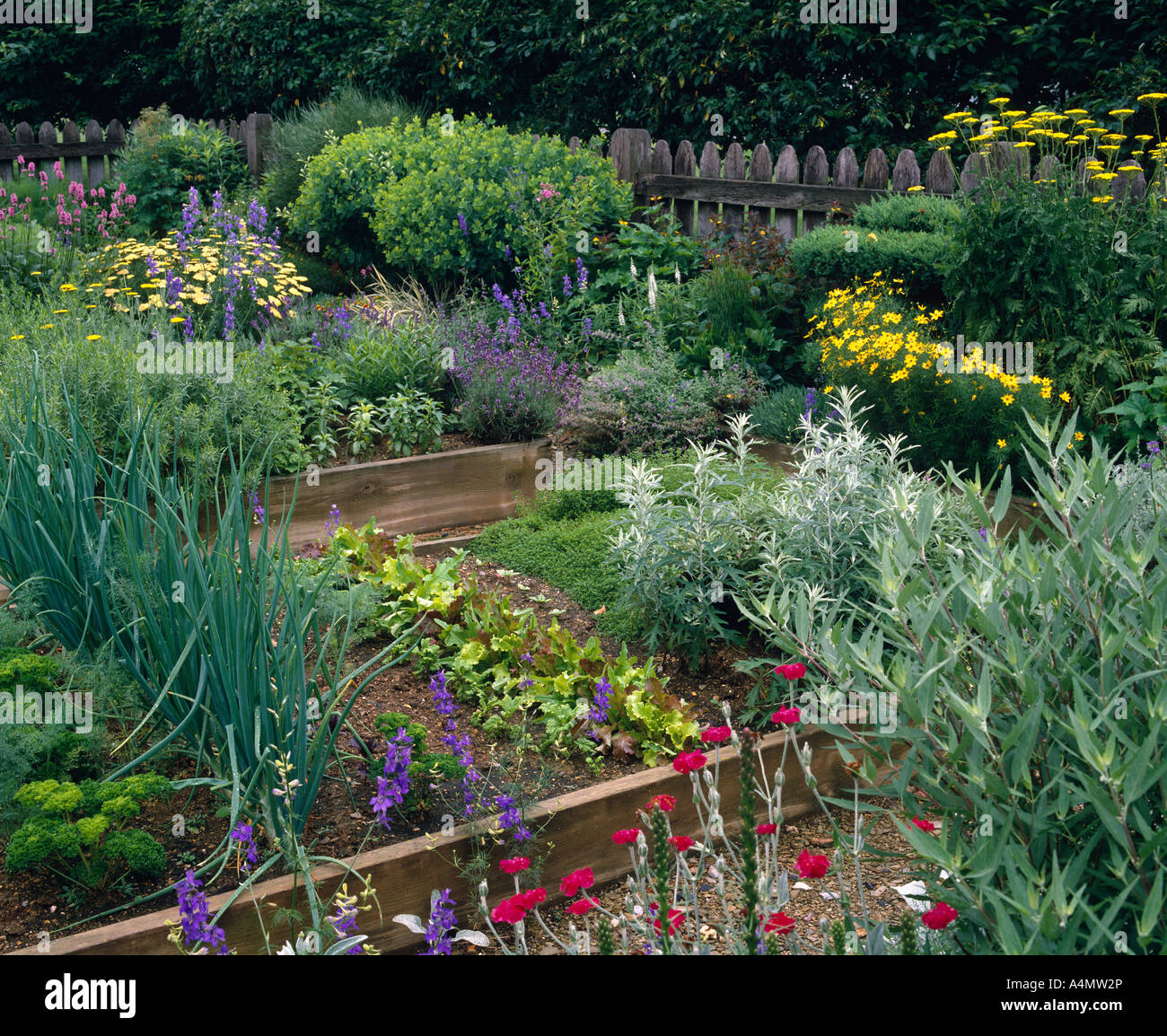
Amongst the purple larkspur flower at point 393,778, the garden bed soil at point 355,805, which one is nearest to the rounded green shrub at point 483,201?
the garden bed soil at point 355,805

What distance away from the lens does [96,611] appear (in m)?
3.18

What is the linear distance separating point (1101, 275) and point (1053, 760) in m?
4.28

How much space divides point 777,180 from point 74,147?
1022 cm

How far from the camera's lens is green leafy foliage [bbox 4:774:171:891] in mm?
2451

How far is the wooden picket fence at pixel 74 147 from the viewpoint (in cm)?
1324

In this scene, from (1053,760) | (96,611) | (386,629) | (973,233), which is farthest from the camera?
(973,233)

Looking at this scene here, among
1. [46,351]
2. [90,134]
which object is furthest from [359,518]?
[90,134]

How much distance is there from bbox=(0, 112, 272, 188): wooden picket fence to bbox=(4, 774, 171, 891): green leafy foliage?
11.6m

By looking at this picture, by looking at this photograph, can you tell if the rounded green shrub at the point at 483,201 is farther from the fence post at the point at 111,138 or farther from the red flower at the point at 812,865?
the fence post at the point at 111,138

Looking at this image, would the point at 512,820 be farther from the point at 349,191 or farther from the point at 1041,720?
the point at 349,191

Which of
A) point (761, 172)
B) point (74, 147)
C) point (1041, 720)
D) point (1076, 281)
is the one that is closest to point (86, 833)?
point (1041, 720)

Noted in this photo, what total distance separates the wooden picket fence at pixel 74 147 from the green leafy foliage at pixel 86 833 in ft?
38.0

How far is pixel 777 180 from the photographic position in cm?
772

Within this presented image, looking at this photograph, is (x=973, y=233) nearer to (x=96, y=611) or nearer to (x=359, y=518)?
(x=359, y=518)
